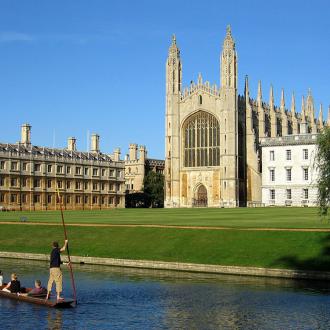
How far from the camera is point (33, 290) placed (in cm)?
2377

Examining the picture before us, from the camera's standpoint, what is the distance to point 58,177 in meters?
100

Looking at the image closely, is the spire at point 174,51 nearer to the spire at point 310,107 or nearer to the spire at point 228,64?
the spire at point 228,64

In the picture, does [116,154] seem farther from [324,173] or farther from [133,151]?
[324,173]

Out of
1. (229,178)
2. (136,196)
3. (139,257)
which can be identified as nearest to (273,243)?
(139,257)

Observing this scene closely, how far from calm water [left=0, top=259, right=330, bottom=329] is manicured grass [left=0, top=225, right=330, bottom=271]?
2.84 m

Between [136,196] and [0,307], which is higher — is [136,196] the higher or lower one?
the higher one

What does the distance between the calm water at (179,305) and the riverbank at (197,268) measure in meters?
1.18

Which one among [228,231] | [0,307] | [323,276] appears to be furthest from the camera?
[228,231]

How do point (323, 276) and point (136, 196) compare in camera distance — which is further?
point (136, 196)

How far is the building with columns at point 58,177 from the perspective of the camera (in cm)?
9369

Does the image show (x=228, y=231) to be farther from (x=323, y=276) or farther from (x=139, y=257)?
(x=323, y=276)

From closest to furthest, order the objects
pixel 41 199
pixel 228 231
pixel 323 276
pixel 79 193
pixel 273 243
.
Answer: pixel 323 276
pixel 273 243
pixel 228 231
pixel 41 199
pixel 79 193

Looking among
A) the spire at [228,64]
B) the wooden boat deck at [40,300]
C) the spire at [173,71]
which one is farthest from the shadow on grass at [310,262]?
the spire at [173,71]

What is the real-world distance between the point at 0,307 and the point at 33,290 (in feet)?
4.41
